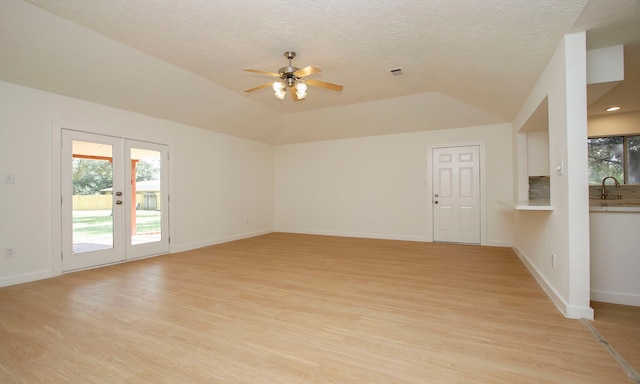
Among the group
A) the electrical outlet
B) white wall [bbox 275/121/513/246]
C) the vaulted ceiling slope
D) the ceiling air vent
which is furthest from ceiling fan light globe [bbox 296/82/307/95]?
the electrical outlet

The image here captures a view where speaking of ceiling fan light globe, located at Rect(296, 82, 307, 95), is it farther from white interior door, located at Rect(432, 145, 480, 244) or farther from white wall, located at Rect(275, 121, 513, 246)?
white interior door, located at Rect(432, 145, 480, 244)

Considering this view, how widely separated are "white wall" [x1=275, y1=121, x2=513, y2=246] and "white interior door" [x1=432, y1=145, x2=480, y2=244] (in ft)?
0.51

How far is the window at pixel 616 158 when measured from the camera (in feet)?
17.4

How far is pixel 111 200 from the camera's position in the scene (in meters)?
4.43

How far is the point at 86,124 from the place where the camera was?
160 inches

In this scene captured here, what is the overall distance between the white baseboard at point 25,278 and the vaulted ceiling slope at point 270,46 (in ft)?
8.13

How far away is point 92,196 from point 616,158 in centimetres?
958

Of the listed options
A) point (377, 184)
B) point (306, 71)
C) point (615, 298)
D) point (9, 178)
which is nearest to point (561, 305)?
point (615, 298)

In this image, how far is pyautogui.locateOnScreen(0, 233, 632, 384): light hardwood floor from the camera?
1.71 metres

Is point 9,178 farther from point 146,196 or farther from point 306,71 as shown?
point 306,71

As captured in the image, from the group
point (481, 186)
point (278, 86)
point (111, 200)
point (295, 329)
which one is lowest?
point (295, 329)

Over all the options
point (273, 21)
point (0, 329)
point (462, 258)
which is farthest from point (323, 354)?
point (462, 258)

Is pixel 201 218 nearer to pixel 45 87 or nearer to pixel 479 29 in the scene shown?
pixel 45 87

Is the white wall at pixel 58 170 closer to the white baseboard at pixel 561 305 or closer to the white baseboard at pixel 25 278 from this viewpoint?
the white baseboard at pixel 25 278
